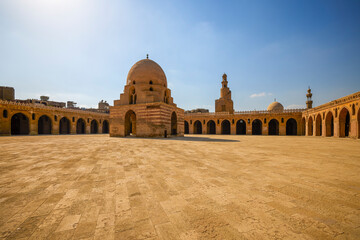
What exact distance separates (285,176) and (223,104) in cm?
3295

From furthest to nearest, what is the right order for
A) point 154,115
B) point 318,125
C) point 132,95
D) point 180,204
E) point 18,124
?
point 18,124 → point 318,125 → point 132,95 → point 154,115 → point 180,204

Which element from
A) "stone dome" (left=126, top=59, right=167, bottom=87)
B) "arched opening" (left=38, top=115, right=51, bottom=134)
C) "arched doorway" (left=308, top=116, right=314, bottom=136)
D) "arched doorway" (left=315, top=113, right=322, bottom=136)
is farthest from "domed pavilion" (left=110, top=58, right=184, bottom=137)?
"arched doorway" (left=308, top=116, right=314, bottom=136)

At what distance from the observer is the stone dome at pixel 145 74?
20.3 meters

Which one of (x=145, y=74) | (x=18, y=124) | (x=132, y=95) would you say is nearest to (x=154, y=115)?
(x=132, y=95)

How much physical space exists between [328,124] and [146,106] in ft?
78.4

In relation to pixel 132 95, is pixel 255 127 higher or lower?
lower

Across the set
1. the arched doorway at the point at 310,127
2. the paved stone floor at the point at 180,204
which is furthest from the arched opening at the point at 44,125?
the arched doorway at the point at 310,127

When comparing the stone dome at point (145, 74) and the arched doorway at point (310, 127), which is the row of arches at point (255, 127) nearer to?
the arched doorway at point (310, 127)

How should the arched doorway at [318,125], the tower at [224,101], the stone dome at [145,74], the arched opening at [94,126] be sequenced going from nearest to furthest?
the stone dome at [145,74]
the arched doorway at [318,125]
the arched opening at [94,126]
the tower at [224,101]

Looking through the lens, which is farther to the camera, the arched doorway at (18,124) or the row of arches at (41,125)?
the row of arches at (41,125)

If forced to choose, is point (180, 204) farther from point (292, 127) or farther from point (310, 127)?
point (292, 127)

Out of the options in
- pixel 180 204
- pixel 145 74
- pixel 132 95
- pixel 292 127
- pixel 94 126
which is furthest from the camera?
Result: pixel 94 126

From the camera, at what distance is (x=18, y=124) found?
89.1 ft

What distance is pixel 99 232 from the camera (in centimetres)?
175
